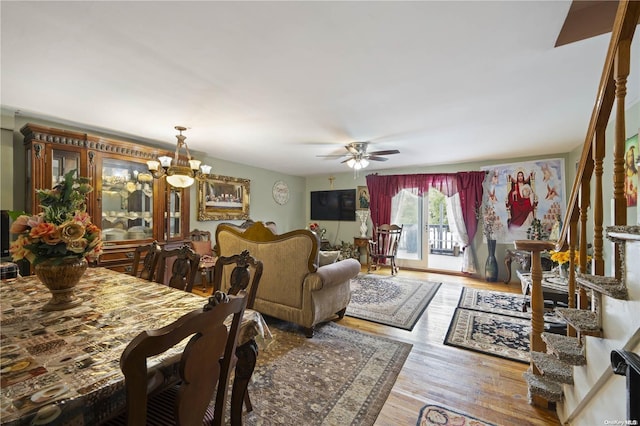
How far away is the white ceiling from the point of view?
4.48 feet

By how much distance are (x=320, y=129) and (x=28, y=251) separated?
2683 mm

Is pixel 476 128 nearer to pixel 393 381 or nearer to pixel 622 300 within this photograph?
pixel 622 300

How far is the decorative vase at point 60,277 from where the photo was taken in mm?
1238

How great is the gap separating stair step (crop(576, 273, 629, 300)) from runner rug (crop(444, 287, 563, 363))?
4.67ft

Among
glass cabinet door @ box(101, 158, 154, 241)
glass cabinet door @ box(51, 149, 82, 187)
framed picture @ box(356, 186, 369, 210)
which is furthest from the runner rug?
glass cabinet door @ box(51, 149, 82, 187)

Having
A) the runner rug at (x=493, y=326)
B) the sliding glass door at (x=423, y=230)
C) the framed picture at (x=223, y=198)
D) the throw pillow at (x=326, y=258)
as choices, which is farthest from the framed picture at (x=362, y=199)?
the throw pillow at (x=326, y=258)

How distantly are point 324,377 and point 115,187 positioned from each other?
333cm

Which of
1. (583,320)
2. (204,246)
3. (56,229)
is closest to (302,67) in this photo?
(56,229)

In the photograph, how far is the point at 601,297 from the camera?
1.21m

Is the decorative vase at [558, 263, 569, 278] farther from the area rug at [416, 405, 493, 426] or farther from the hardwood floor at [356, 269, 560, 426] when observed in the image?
the area rug at [416, 405, 493, 426]

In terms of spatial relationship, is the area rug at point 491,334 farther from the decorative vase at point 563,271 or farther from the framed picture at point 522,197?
the framed picture at point 522,197

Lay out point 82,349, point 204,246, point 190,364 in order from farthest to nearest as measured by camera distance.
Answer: point 204,246
point 82,349
point 190,364

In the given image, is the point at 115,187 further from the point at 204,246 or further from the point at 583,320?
the point at 583,320

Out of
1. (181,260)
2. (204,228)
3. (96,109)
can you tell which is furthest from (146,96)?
(204,228)
